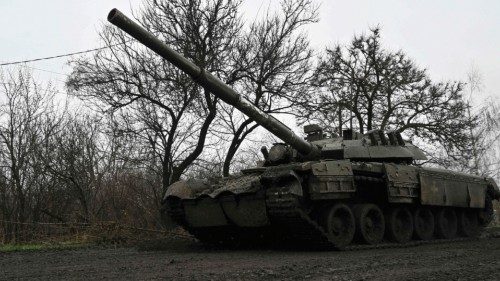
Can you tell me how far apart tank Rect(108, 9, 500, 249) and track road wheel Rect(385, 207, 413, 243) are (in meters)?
0.02

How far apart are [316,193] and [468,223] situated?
23.7ft

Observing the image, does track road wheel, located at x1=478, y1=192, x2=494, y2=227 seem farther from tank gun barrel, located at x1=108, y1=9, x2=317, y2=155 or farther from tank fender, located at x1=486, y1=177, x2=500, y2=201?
tank gun barrel, located at x1=108, y1=9, x2=317, y2=155

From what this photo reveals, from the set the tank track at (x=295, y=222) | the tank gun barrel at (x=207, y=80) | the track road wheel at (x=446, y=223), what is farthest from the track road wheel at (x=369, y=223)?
the track road wheel at (x=446, y=223)

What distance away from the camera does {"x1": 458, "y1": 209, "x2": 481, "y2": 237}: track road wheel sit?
48.4ft

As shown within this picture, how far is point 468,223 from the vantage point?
15.1 metres

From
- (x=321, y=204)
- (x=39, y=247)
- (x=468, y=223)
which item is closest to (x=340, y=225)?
(x=321, y=204)

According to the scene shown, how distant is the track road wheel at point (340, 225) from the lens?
10.2 m

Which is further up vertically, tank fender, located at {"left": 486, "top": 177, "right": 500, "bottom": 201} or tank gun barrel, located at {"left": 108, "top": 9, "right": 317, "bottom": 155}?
tank gun barrel, located at {"left": 108, "top": 9, "right": 317, "bottom": 155}

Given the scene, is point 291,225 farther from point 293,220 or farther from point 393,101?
point 393,101

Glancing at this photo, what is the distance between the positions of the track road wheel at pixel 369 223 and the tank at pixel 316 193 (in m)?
0.02

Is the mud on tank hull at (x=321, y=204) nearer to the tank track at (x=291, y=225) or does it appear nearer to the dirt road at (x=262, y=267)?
the tank track at (x=291, y=225)

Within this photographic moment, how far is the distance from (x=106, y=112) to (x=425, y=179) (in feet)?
28.5

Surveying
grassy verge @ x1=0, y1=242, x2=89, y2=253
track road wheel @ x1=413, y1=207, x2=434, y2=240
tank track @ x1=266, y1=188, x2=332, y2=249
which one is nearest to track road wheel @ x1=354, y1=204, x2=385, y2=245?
tank track @ x1=266, y1=188, x2=332, y2=249

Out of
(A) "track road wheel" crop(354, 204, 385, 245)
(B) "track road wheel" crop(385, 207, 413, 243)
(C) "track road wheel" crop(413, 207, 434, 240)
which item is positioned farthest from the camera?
(C) "track road wheel" crop(413, 207, 434, 240)
